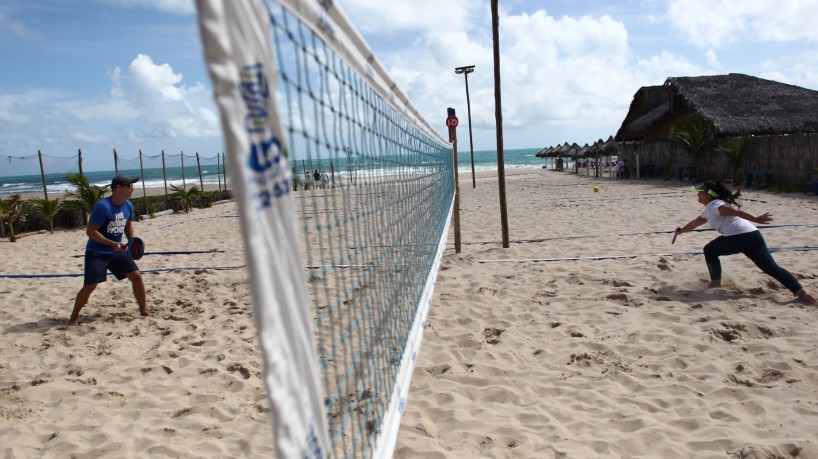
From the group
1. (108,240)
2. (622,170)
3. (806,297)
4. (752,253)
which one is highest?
(622,170)

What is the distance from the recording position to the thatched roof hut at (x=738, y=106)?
20.5m

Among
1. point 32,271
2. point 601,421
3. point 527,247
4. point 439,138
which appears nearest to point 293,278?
point 601,421

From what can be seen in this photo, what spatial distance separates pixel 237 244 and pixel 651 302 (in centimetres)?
678

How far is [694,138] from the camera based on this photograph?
782 inches

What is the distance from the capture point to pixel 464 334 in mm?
4418

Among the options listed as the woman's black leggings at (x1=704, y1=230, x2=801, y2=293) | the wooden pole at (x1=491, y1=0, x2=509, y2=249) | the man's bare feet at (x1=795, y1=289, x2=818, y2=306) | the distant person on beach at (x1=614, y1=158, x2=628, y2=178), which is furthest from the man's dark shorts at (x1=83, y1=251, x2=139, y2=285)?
Answer: the distant person on beach at (x1=614, y1=158, x2=628, y2=178)

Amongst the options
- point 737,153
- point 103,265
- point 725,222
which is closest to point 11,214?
point 103,265

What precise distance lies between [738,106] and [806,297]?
19741 millimetres

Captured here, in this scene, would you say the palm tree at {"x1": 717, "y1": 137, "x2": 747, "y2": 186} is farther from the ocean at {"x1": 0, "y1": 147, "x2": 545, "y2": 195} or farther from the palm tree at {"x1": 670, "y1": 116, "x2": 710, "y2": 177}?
the ocean at {"x1": 0, "y1": 147, "x2": 545, "y2": 195}

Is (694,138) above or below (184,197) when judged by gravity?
above

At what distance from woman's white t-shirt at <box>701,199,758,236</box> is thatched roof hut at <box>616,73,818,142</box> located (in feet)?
54.8

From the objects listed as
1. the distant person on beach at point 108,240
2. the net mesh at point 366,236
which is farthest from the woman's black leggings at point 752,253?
the distant person on beach at point 108,240

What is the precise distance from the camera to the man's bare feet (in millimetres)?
4686

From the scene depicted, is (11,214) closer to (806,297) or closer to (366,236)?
(366,236)
